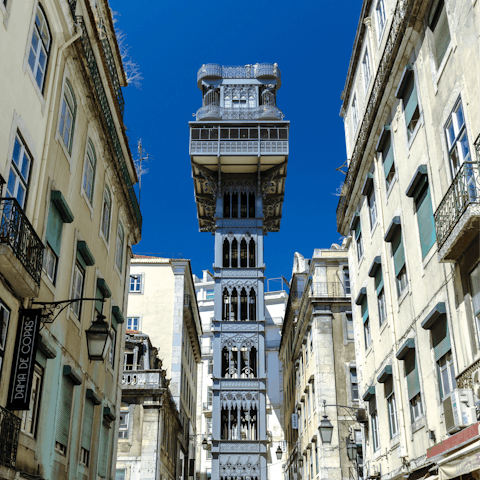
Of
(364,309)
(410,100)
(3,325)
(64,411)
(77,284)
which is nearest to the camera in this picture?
(3,325)

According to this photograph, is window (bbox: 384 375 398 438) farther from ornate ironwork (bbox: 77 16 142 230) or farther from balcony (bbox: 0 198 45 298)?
ornate ironwork (bbox: 77 16 142 230)

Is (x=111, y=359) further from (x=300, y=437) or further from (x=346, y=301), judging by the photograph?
(x=300, y=437)

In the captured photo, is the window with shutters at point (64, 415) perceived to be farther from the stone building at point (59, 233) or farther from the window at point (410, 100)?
the window at point (410, 100)

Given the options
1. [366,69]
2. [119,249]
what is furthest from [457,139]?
[119,249]

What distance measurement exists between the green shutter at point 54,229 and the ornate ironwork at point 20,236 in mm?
2429

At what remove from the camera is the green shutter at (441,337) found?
12.2 m

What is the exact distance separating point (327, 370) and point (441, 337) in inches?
767

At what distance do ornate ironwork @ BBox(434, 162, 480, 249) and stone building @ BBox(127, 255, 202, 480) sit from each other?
31259 millimetres

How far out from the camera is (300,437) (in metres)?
38.6

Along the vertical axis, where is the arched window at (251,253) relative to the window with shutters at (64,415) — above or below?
above

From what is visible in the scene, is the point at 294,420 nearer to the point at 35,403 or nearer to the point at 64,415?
the point at 64,415

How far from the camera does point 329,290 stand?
33.6 m

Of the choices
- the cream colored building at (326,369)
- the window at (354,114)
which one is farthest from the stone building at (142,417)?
the window at (354,114)

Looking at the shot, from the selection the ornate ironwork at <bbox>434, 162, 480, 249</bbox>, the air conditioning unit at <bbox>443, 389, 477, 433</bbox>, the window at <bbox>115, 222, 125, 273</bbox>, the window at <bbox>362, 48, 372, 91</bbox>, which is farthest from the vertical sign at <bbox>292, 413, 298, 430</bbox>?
the ornate ironwork at <bbox>434, 162, 480, 249</bbox>
